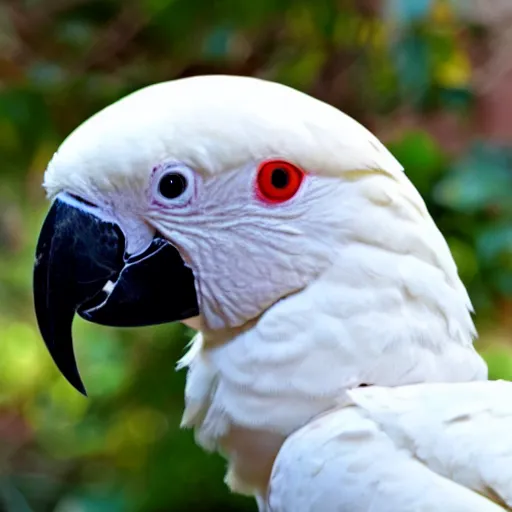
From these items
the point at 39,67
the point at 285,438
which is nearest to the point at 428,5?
the point at 39,67

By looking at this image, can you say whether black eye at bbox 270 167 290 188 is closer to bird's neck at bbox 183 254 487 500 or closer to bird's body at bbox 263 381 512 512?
bird's neck at bbox 183 254 487 500

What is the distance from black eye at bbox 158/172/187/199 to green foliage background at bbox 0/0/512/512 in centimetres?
70

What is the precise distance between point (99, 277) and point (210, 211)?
5.1 inches

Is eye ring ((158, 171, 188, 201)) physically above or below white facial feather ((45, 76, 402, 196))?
below

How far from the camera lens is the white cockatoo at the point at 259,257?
0.75 meters

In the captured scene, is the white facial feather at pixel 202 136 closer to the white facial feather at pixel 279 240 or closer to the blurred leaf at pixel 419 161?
the white facial feather at pixel 279 240

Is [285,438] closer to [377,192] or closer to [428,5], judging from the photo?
[377,192]

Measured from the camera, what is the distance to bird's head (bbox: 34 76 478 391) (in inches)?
29.6

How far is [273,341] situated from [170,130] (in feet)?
0.75

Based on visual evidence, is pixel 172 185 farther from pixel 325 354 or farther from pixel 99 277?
pixel 325 354

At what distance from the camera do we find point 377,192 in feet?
2.59

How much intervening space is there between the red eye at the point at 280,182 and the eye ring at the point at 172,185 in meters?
0.07

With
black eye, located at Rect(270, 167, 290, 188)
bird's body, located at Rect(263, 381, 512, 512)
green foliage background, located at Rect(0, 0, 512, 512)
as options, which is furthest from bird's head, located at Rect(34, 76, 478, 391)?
green foliage background, located at Rect(0, 0, 512, 512)

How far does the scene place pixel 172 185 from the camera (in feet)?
2.50
